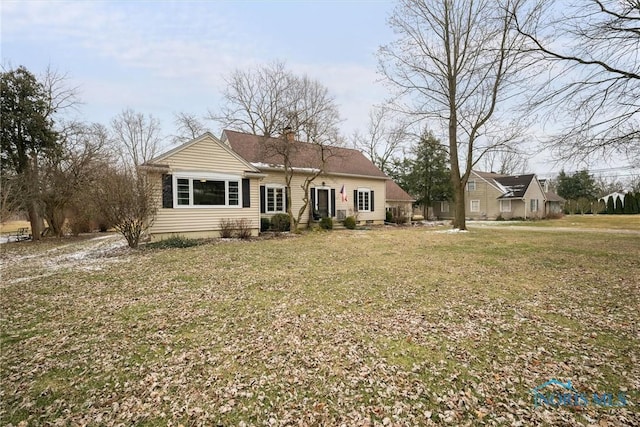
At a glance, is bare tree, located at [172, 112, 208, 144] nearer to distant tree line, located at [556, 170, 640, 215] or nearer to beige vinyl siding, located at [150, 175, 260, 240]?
beige vinyl siding, located at [150, 175, 260, 240]

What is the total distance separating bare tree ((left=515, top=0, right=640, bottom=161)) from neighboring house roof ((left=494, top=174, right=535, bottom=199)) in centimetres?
2400

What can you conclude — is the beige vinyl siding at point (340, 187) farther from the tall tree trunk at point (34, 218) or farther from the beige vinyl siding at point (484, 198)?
the beige vinyl siding at point (484, 198)

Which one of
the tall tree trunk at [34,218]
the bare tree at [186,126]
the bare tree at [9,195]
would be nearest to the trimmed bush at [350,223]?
the bare tree at [186,126]

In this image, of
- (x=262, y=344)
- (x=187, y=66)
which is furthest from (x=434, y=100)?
(x=262, y=344)

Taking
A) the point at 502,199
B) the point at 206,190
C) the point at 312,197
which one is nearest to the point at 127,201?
A: the point at 206,190

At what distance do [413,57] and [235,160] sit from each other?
1184cm

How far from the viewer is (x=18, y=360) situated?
3.55 metres

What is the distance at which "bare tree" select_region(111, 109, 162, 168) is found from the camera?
112 ft

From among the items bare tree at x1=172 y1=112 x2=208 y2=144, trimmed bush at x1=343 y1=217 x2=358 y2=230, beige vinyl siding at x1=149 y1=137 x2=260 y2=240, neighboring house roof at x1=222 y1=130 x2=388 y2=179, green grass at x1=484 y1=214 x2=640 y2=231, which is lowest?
green grass at x1=484 y1=214 x2=640 y2=231

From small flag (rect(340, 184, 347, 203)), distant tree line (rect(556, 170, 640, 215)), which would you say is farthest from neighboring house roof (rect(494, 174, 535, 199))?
small flag (rect(340, 184, 347, 203))

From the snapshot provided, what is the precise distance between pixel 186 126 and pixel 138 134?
13.8 m

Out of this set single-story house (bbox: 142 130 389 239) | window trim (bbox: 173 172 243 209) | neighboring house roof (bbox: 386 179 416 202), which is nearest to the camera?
single-story house (bbox: 142 130 389 239)

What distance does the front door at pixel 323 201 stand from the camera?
63.5ft

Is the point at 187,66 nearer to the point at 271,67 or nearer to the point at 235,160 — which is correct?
the point at 271,67
